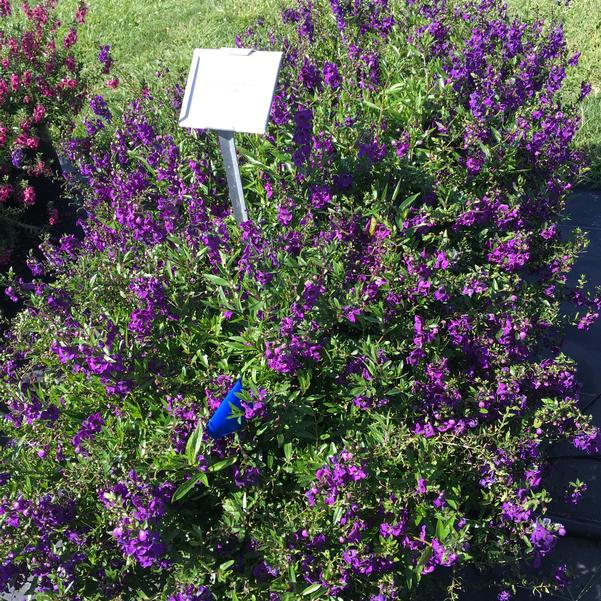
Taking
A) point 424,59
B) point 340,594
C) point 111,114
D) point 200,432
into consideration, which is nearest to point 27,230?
point 111,114

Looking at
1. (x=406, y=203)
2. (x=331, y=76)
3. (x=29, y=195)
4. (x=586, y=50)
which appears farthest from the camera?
(x=586, y=50)

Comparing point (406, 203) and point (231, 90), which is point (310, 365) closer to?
point (406, 203)

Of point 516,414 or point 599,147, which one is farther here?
point 599,147

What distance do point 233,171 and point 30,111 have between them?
313cm

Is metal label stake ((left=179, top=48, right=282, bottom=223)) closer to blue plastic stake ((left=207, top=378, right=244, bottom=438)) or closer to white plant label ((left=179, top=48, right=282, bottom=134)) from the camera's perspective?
white plant label ((left=179, top=48, right=282, bottom=134))

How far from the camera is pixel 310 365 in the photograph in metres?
2.38

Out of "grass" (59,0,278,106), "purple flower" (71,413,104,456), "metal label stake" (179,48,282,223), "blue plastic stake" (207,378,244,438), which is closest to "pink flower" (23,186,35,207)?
"grass" (59,0,278,106)

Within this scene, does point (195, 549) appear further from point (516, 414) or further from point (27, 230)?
point (27, 230)

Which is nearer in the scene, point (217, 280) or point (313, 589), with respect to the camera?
point (313, 589)

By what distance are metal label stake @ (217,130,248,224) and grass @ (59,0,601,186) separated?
7.60ft

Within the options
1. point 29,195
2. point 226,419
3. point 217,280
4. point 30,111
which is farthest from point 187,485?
point 30,111

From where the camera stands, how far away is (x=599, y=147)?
5074 mm

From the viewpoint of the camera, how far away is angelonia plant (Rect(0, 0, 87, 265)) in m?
4.53

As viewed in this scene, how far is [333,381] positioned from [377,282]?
1.26 feet
